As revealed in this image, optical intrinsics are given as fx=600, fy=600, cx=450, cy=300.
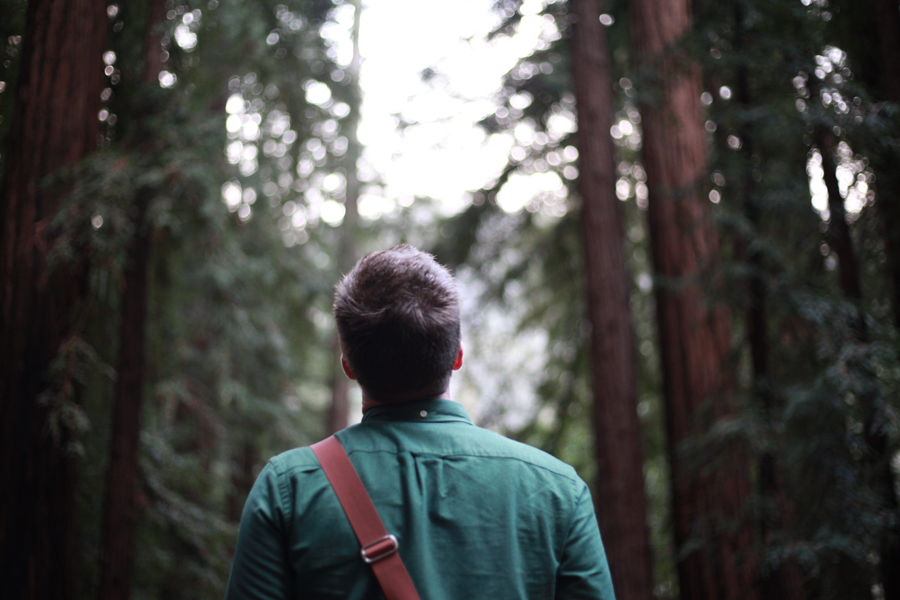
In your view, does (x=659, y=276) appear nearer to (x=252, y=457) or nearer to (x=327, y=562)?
(x=327, y=562)

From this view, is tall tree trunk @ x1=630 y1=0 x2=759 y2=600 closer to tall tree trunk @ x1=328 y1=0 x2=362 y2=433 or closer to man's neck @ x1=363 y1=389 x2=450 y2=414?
man's neck @ x1=363 y1=389 x2=450 y2=414

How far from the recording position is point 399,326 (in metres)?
1.34

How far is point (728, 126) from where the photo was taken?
371cm

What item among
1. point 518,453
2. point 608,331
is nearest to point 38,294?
A: point 518,453

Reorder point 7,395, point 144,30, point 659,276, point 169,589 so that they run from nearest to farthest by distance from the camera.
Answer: point 7,395
point 144,30
point 659,276
point 169,589

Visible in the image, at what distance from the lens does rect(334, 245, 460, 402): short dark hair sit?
1.35 meters

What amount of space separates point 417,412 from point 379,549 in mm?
309

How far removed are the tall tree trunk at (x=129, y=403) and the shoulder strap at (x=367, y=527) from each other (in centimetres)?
359

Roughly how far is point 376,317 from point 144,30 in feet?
14.3

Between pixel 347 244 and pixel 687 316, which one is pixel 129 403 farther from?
pixel 347 244

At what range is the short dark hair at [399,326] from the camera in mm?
1348

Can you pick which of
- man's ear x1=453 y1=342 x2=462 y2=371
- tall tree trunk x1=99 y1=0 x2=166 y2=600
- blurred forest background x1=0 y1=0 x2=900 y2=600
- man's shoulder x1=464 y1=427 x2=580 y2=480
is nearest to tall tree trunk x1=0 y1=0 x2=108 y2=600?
blurred forest background x1=0 y1=0 x2=900 y2=600

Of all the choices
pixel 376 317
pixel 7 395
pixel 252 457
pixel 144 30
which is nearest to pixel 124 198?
pixel 7 395

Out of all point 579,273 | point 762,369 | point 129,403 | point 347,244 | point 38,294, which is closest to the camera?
point 762,369
